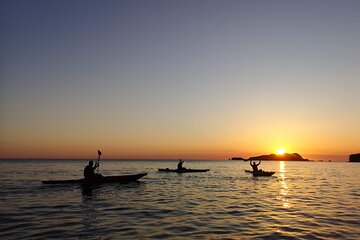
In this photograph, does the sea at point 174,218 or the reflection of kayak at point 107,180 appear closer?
the sea at point 174,218

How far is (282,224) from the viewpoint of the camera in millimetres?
16188

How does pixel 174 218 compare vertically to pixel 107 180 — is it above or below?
below

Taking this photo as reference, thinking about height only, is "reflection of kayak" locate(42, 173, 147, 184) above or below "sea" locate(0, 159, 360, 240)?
above

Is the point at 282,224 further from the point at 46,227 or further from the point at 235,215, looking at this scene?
the point at 46,227

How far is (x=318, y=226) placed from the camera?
52.3ft

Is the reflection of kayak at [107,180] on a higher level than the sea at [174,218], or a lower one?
higher

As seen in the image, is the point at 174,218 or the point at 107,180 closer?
the point at 174,218

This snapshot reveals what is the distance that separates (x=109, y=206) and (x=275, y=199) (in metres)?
13.9

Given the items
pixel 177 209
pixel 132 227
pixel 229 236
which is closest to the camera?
pixel 229 236

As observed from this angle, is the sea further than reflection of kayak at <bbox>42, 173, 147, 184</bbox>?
No

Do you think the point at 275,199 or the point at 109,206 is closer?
the point at 109,206

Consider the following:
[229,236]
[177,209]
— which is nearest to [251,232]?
[229,236]

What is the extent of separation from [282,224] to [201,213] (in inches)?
200

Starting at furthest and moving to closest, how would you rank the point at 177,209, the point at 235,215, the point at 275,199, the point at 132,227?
the point at 275,199, the point at 177,209, the point at 235,215, the point at 132,227
